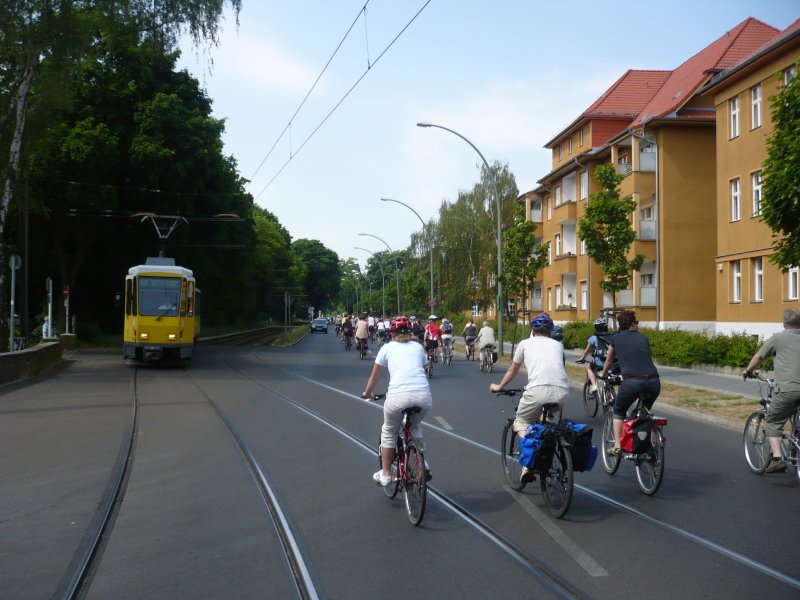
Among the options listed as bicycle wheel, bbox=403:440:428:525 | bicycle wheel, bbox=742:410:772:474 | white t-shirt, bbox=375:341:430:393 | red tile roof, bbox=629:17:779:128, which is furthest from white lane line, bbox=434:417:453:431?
red tile roof, bbox=629:17:779:128

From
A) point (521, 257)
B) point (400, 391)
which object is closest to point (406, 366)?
point (400, 391)

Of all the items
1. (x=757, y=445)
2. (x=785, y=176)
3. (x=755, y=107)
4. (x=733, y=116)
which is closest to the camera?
A: (x=757, y=445)

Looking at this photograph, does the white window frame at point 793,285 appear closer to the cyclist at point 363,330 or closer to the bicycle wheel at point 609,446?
the cyclist at point 363,330

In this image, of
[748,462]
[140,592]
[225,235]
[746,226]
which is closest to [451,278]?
[225,235]

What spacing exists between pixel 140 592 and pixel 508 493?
385 centimetres

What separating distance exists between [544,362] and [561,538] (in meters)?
1.58

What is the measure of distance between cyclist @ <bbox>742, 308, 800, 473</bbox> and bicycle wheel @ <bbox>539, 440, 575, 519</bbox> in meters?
2.72

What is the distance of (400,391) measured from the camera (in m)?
7.27

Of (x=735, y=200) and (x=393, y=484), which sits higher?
(x=735, y=200)

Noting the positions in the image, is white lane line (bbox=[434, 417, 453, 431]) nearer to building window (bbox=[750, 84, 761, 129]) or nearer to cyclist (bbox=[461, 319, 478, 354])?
cyclist (bbox=[461, 319, 478, 354])

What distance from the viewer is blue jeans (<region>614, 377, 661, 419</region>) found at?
8.67m

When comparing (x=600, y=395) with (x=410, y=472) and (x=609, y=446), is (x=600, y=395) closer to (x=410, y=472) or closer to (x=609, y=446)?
(x=609, y=446)

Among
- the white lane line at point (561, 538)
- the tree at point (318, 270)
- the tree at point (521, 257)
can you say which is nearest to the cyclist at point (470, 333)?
the tree at point (521, 257)

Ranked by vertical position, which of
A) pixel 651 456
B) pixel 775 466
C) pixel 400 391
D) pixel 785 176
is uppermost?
pixel 785 176
